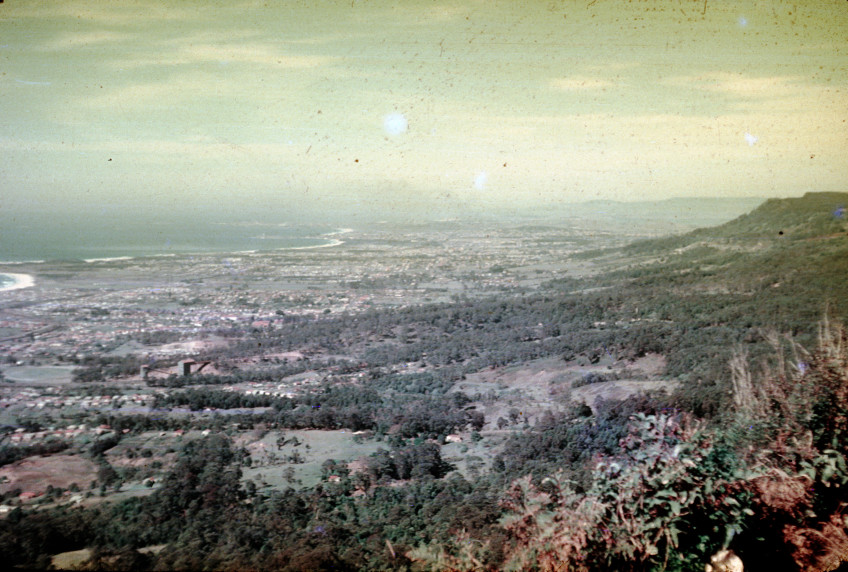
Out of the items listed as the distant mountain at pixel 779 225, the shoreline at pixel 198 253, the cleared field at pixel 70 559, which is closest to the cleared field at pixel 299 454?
the cleared field at pixel 70 559

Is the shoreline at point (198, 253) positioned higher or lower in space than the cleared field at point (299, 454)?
higher

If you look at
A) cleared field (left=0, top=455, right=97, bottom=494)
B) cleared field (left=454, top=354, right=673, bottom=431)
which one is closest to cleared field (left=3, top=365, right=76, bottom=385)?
cleared field (left=0, top=455, right=97, bottom=494)

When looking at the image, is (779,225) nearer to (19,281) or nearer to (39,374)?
(39,374)

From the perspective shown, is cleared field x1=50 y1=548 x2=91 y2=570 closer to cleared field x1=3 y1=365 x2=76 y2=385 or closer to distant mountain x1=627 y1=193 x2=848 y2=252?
cleared field x1=3 y1=365 x2=76 y2=385

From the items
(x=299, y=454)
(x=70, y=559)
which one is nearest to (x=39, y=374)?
(x=299, y=454)

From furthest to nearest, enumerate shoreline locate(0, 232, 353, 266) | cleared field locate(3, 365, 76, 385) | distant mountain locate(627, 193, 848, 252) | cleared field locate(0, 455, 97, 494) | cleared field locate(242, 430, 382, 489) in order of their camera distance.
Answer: distant mountain locate(627, 193, 848, 252) → shoreline locate(0, 232, 353, 266) → cleared field locate(3, 365, 76, 385) → cleared field locate(242, 430, 382, 489) → cleared field locate(0, 455, 97, 494)

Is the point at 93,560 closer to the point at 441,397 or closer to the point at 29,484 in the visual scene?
the point at 29,484

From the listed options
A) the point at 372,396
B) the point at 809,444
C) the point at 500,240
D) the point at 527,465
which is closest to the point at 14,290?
the point at 372,396

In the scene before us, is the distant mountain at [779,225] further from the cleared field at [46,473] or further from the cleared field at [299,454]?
the cleared field at [46,473]
